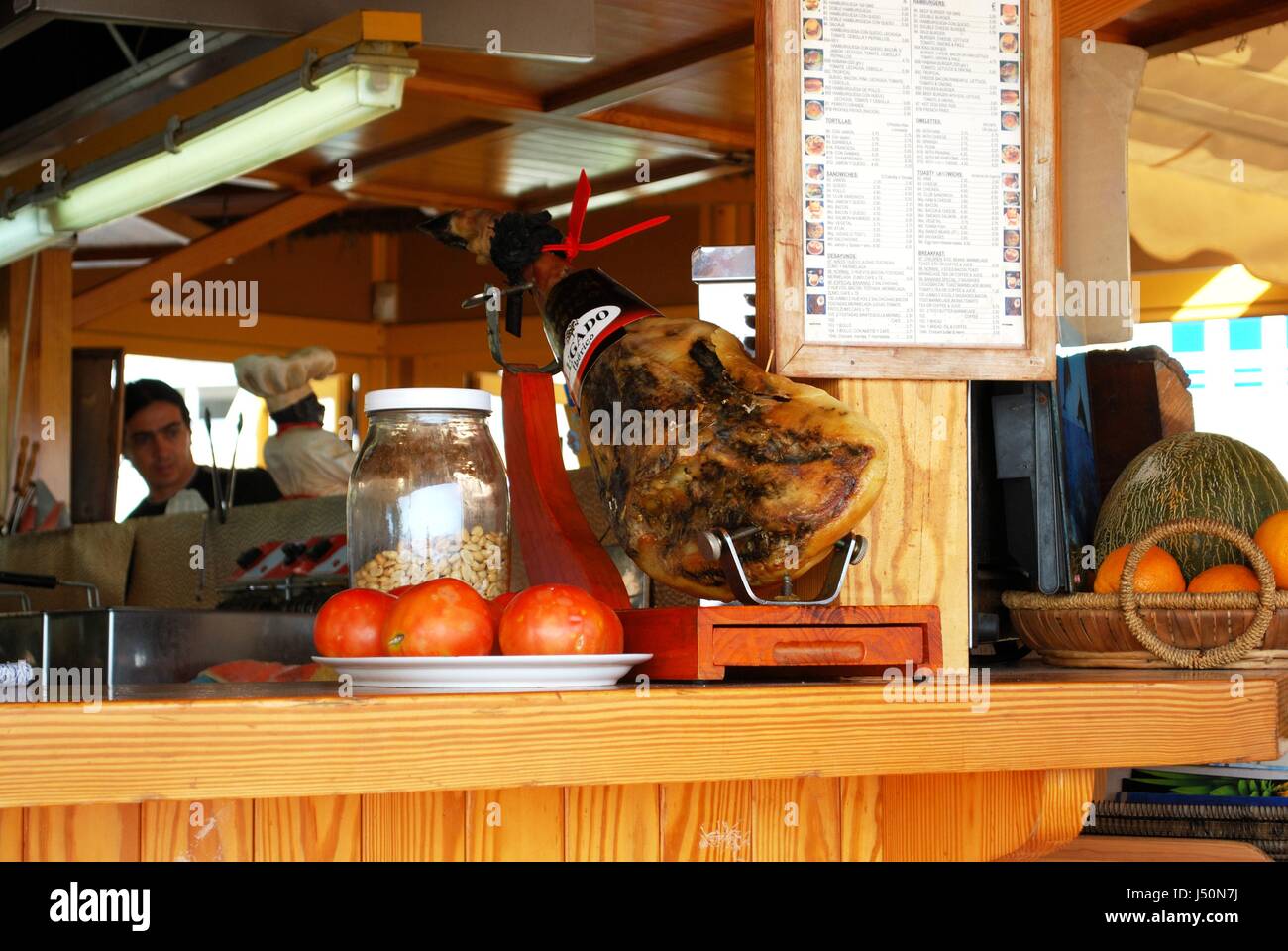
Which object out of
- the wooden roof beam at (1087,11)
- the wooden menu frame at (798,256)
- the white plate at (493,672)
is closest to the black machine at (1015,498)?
the wooden menu frame at (798,256)

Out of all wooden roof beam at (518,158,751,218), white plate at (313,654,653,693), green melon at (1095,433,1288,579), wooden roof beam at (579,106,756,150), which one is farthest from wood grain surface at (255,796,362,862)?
wooden roof beam at (518,158,751,218)

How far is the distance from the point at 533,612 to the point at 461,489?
12.2 inches

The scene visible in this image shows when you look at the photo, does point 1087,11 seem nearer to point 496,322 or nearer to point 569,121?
point 496,322

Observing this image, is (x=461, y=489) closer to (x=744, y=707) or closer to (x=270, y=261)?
(x=744, y=707)

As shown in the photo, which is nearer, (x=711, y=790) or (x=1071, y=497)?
(x=711, y=790)

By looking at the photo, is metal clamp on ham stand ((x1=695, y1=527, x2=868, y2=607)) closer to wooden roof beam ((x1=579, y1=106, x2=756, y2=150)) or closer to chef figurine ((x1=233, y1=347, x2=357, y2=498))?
chef figurine ((x1=233, y1=347, x2=357, y2=498))

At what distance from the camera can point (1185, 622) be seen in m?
1.77

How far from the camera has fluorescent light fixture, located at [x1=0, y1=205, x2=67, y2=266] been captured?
3229 mm

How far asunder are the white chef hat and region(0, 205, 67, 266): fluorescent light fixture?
0.68 meters

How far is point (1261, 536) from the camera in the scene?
6.07ft

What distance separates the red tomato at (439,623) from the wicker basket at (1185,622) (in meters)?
0.86

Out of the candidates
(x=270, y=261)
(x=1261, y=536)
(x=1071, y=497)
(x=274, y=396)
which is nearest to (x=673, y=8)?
(x=274, y=396)

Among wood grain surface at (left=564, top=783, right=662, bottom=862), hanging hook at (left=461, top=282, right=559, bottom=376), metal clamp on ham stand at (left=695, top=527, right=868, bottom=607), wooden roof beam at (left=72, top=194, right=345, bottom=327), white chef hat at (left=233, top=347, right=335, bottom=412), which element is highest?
wooden roof beam at (left=72, top=194, right=345, bottom=327)
